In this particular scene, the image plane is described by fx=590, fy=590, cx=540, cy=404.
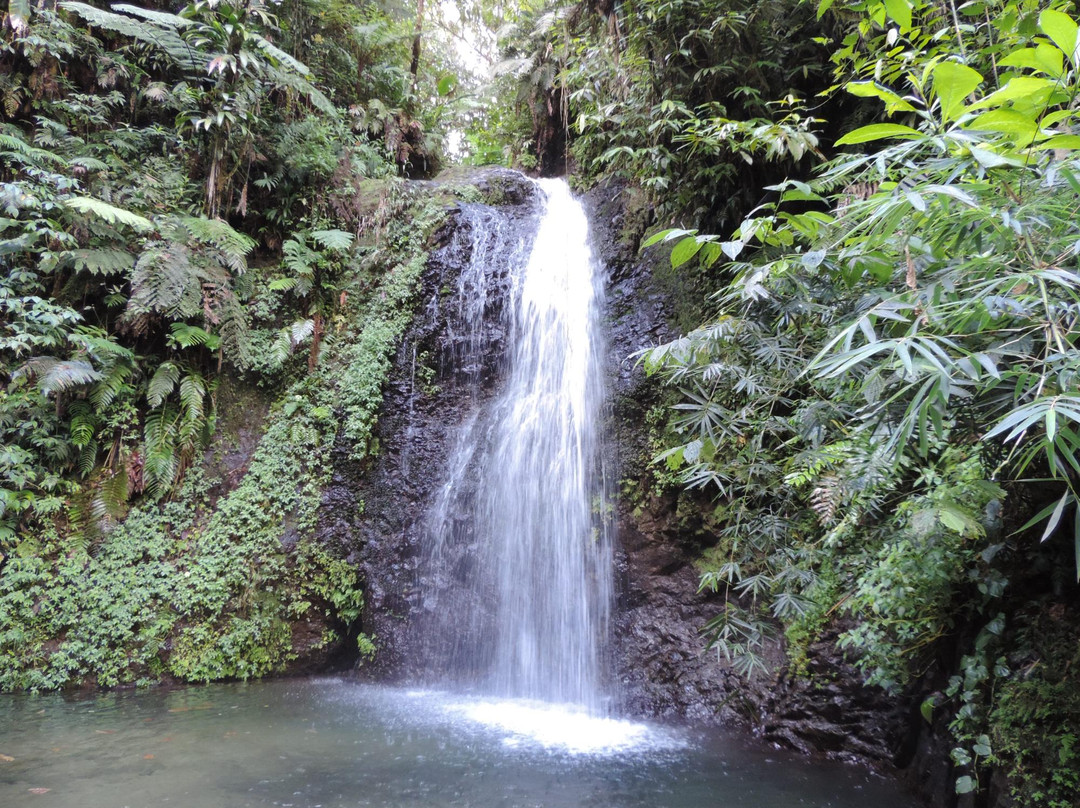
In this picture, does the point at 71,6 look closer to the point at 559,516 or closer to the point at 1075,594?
the point at 559,516

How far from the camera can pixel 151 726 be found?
4438 millimetres

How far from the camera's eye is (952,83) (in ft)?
5.17

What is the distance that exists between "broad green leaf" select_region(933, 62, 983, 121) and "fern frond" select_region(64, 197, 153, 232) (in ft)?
23.7

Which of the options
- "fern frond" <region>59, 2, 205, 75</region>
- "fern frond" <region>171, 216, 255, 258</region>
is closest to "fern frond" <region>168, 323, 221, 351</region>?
"fern frond" <region>171, 216, 255, 258</region>

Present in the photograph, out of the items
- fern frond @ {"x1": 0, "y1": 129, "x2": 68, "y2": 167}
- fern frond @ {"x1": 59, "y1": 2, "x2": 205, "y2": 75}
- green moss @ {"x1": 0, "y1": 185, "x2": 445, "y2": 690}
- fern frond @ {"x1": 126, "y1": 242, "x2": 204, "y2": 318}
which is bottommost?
green moss @ {"x1": 0, "y1": 185, "x2": 445, "y2": 690}

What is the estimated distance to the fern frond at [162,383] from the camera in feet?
21.2

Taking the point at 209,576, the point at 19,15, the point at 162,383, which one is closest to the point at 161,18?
the point at 19,15

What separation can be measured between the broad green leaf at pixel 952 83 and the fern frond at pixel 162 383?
718 centimetres

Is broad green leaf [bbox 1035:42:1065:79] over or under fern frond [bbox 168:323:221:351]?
under

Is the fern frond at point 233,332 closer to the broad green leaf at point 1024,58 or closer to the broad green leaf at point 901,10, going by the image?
Answer: the broad green leaf at point 901,10

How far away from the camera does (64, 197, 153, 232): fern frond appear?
242 inches

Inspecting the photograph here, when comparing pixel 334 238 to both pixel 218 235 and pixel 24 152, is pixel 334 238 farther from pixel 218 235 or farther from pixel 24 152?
pixel 24 152

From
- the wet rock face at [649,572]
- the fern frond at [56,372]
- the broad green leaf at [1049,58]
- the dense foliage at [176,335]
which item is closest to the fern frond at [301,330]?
the dense foliage at [176,335]

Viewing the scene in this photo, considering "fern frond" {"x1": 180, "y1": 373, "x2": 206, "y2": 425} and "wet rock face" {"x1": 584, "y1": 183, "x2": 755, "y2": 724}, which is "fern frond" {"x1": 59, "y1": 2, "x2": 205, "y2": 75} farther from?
"wet rock face" {"x1": 584, "y1": 183, "x2": 755, "y2": 724}
